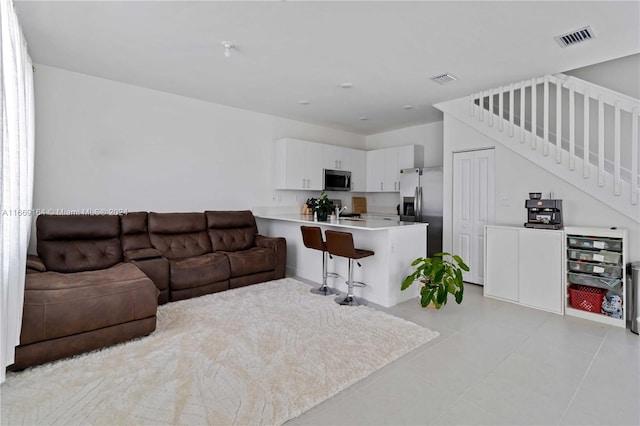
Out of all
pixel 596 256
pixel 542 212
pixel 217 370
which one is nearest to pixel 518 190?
pixel 542 212

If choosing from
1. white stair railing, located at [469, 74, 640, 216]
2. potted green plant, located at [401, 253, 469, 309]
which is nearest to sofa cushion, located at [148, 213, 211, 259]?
potted green plant, located at [401, 253, 469, 309]

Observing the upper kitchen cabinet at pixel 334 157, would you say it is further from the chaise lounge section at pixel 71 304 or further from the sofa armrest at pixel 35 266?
the sofa armrest at pixel 35 266

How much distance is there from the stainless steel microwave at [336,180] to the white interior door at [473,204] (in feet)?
7.29

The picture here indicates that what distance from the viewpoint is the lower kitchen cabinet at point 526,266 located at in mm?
3443

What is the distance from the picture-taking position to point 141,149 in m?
4.28

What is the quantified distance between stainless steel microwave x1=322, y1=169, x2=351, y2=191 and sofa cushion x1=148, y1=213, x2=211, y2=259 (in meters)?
2.47

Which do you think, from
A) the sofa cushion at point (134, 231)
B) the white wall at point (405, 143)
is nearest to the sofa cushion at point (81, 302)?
the sofa cushion at point (134, 231)

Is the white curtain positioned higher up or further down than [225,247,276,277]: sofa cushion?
higher up

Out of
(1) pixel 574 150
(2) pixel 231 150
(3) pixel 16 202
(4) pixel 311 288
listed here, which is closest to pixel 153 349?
(3) pixel 16 202

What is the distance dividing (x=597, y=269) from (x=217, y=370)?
3.72m

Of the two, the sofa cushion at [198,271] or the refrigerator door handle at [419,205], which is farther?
the refrigerator door handle at [419,205]

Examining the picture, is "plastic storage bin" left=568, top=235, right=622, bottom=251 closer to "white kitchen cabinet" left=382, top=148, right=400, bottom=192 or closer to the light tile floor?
the light tile floor

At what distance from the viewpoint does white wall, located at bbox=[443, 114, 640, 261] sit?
337 centimetres

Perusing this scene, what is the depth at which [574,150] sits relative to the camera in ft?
12.7
